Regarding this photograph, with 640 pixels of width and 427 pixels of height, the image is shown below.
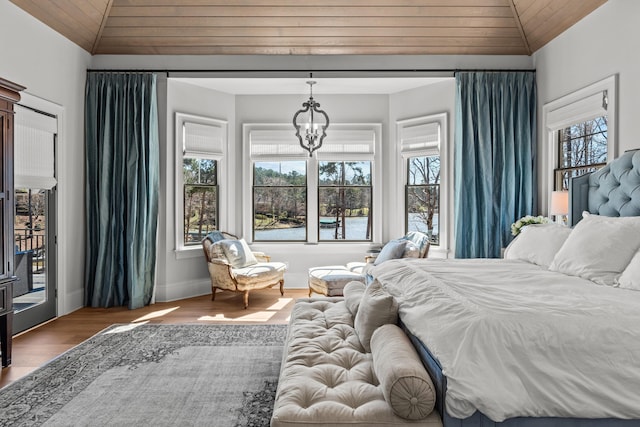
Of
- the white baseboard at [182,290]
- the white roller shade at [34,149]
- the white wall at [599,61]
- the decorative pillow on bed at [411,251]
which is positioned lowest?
the white baseboard at [182,290]

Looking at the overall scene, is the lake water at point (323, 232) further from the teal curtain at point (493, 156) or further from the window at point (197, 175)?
the teal curtain at point (493, 156)

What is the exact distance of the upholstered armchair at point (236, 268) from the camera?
5039 mm

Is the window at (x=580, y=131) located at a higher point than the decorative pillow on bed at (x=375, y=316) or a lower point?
higher

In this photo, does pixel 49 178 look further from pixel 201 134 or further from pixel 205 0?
pixel 205 0

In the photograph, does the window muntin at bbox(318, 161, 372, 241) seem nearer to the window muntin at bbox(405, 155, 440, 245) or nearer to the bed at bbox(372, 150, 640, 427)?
the window muntin at bbox(405, 155, 440, 245)

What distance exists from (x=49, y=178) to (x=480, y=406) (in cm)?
459

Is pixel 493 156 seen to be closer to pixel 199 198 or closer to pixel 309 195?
pixel 309 195

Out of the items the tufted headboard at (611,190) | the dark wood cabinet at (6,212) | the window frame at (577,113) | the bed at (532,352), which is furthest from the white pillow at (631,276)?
the dark wood cabinet at (6,212)

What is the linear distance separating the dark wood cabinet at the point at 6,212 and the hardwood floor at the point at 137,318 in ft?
0.95

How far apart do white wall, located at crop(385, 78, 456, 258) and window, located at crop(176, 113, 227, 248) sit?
2421mm

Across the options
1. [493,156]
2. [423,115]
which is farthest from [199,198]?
[493,156]

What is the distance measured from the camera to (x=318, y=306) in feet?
10.6

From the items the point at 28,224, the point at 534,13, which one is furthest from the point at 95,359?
the point at 534,13

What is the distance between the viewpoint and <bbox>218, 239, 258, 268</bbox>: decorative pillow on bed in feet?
17.3
